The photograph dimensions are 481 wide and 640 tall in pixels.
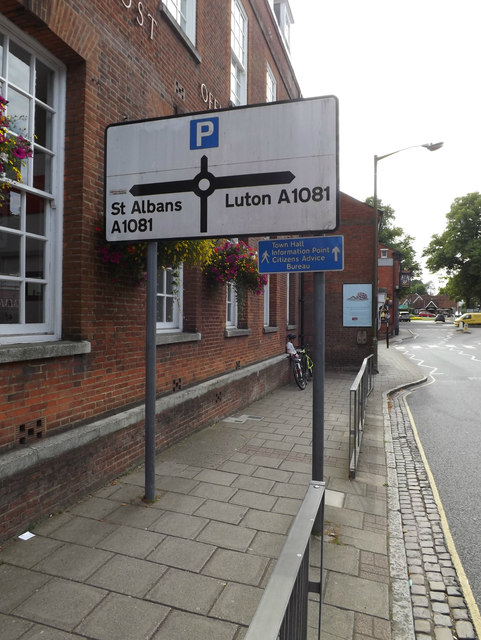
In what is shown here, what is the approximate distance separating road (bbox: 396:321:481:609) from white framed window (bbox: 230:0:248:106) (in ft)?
25.2

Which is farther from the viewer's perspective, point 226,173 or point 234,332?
point 234,332

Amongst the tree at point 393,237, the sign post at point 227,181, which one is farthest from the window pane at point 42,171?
the tree at point 393,237

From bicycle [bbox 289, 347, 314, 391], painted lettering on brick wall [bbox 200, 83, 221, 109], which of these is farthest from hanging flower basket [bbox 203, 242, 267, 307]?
bicycle [bbox 289, 347, 314, 391]

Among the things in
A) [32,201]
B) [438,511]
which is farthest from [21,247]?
[438,511]

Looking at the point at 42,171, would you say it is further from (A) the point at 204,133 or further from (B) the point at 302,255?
(B) the point at 302,255

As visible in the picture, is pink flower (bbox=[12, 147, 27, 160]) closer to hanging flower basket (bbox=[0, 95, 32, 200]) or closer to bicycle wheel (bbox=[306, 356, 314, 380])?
hanging flower basket (bbox=[0, 95, 32, 200])

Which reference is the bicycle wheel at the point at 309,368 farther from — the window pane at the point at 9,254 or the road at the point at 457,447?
the window pane at the point at 9,254

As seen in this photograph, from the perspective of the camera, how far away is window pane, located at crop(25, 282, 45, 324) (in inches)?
158

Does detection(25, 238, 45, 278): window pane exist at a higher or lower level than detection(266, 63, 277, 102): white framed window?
lower

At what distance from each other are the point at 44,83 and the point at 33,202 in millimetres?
1248

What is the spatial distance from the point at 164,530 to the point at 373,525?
6.01 feet

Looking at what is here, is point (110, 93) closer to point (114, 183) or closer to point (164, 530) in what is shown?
point (114, 183)

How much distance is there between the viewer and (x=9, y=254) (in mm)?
3801

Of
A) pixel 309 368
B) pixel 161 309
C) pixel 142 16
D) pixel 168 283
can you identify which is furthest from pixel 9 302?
pixel 309 368
